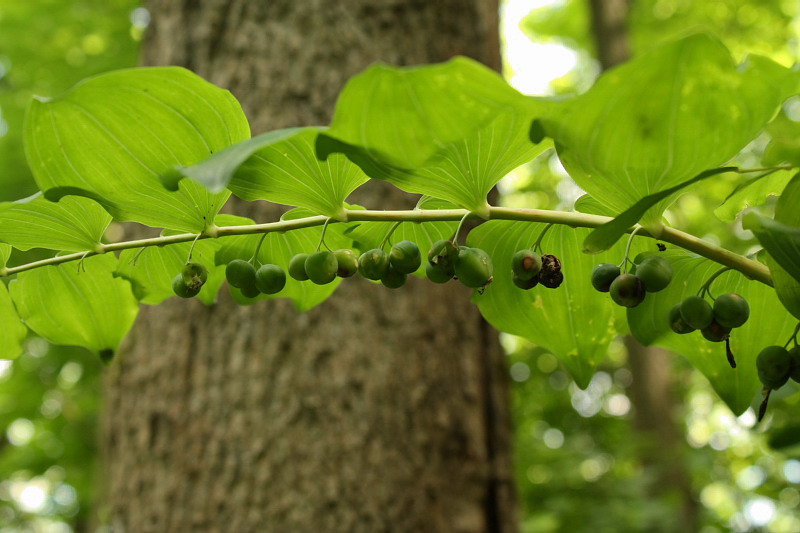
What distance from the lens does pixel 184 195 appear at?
0.69m

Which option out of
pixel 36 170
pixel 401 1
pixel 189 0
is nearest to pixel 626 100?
pixel 36 170

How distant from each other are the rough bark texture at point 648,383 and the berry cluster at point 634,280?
5354mm

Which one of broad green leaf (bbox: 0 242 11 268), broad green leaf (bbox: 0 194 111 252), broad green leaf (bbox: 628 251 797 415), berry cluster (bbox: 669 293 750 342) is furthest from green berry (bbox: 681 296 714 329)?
broad green leaf (bbox: 0 242 11 268)

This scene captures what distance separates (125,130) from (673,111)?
472mm

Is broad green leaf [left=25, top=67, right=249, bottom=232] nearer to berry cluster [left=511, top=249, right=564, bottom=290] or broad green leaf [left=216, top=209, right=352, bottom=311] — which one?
broad green leaf [left=216, top=209, right=352, bottom=311]

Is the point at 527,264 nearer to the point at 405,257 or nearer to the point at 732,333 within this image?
the point at 405,257

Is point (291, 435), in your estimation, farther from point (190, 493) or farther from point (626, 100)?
point (626, 100)

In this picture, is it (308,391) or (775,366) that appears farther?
(308,391)

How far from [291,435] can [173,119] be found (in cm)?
154

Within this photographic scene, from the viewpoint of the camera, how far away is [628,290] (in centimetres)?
66

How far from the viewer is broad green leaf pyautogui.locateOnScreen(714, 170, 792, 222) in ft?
2.61

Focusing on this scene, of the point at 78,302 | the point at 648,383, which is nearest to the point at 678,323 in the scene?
the point at 78,302

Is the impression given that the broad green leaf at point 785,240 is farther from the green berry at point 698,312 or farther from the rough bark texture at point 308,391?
the rough bark texture at point 308,391

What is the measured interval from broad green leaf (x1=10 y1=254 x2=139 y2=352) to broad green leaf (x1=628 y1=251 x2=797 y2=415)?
0.67 m
